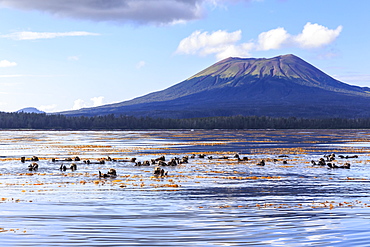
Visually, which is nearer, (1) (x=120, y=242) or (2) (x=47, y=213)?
(1) (x=120, y=242)

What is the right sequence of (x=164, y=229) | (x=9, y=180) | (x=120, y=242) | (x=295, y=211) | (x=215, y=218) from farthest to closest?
1. (x=9, y=180)
2. (x=295, y=211)
3. (x=215, y=218)
4. (x=164, y=229)
5. (x=120, y=242)

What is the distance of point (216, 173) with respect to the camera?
44094 millimetres

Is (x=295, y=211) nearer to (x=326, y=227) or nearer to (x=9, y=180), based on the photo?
(x=326, y=227)

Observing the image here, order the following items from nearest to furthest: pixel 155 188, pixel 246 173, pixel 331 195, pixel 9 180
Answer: pixel 331 195, pixel 155 188, pixel 9 180, pixel 246 173

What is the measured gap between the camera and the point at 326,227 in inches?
810

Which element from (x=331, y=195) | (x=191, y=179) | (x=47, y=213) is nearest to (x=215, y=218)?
(x=47, y=213)

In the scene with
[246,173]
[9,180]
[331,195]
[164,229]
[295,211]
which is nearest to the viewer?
[164,229]

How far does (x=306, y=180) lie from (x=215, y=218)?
58.7ft

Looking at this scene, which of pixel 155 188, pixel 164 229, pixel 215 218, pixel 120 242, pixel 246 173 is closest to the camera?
pixel 120 242

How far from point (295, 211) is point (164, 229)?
22.7 feet

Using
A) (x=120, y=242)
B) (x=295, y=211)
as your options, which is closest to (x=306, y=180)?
(x=295, y=211)

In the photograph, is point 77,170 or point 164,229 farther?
point 77,170

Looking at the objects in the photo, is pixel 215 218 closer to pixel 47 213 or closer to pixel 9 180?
pixel 47 213

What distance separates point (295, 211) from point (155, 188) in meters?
11.3
